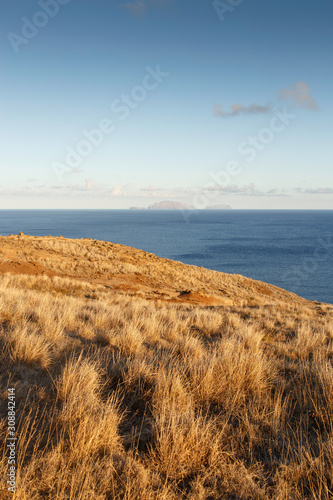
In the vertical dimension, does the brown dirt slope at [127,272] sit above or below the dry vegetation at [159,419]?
below

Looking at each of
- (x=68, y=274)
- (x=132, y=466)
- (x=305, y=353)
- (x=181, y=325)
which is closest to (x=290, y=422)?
(x=132, y=466)

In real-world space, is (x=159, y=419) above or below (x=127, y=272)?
above

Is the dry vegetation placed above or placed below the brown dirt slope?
above

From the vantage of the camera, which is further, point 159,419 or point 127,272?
point 127,272

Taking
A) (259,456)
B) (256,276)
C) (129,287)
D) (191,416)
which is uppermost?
(191,416)

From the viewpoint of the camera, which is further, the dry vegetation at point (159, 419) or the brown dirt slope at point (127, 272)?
the brown dirt slope at point (127, 272)

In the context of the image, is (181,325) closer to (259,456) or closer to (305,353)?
(305,353)

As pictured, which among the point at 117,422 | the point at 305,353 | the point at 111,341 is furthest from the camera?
the point at 305,353

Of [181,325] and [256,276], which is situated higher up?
[181,325]

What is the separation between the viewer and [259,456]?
2959 mm

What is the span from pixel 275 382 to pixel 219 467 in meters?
2.07

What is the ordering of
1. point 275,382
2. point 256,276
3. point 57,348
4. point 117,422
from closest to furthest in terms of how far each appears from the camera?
point 117,422 < point 275,382 < point 57,348 < point 256,276

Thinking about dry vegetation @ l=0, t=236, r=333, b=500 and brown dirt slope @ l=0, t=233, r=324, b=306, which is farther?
brown dirt slope @ l=0, t=233, r=324, b=306

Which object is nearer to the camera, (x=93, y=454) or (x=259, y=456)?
(x=93, y=454)
